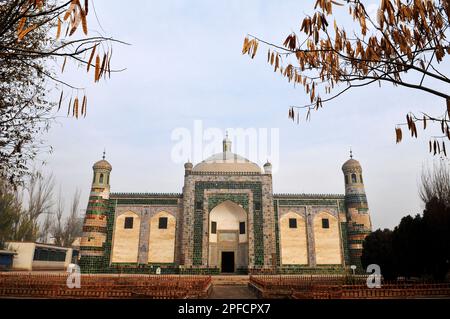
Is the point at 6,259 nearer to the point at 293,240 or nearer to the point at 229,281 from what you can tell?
the point at 229,281

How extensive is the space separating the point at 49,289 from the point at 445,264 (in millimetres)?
14298

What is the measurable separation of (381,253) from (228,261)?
1108 cm

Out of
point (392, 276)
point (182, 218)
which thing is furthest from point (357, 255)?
point (182, 218)

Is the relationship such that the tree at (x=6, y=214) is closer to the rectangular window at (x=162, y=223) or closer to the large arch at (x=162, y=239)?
the large arch at (x=162, y=239)

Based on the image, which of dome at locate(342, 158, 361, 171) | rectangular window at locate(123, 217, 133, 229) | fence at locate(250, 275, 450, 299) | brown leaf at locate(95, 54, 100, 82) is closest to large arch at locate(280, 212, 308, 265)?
dome at locate(342, 158, 361, 171)

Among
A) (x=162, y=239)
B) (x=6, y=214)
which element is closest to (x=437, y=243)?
(x=162, y=239)

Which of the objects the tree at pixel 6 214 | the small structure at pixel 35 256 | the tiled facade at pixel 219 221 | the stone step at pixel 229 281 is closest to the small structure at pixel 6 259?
the small structure at pixel 35 256

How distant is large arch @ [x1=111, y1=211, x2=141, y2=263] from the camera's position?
2234cm

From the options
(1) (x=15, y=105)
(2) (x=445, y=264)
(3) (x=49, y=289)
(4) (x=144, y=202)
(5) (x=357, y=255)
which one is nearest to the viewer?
(1) (x=15, y=105)

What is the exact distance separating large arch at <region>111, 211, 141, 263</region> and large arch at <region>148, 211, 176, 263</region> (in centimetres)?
107

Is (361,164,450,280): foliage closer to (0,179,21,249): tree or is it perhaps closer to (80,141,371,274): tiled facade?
(80,141,371,274): tiled facade

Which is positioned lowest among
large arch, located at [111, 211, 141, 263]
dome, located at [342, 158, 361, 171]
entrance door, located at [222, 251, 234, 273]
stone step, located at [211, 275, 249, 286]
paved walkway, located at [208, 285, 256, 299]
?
paved walkway, located at [208, 285, 256, 299]
